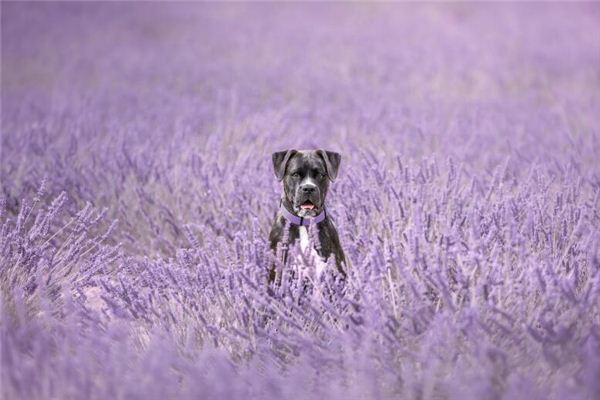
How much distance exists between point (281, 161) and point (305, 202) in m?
0.34

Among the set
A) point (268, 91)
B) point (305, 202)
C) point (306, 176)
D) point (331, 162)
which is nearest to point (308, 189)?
point (305, 202)

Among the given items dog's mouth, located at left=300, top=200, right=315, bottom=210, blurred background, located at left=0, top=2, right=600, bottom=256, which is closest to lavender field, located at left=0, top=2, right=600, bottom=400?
blurred background, located at left=0, top=2, right=600, bottom=256

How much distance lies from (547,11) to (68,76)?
29.1ft

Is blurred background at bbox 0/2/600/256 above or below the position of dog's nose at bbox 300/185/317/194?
above

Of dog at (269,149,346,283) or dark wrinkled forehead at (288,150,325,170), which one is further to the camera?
dark wrinkled forehead at (288,150,325,170)

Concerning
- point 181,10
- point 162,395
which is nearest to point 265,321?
point 162,395

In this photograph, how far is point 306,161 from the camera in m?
2.88

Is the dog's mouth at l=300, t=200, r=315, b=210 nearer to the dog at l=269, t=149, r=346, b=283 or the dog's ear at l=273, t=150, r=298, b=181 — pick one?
the dog at l=269, t=149, r=346, b=283

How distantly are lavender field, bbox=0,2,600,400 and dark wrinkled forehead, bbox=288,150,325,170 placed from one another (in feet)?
0.87

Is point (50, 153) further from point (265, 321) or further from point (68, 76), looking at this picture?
point (68, 76)

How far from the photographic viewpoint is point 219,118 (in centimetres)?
538

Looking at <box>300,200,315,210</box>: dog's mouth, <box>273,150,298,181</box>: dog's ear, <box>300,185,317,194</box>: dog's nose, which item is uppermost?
<box>273,150,298,181</box>: dog's ear

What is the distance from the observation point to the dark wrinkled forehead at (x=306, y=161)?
287cm

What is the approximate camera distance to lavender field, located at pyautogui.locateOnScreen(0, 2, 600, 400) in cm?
183
